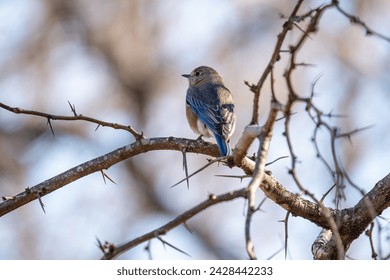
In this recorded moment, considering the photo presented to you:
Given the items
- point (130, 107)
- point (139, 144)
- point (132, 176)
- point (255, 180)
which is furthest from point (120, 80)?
point (255, 180)

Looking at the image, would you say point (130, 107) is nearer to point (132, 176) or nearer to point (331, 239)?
point (132, 176)

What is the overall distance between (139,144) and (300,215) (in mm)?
1115

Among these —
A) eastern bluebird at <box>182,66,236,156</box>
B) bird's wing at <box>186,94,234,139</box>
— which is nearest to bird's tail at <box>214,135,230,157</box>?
eastern bluebird at <box>182,66,236,156</box>

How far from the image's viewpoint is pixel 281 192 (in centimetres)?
514

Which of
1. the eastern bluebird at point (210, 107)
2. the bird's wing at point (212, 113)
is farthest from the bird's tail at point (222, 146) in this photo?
the bird's wing at point (212, 113)

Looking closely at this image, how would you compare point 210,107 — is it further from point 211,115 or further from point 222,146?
point 222,146

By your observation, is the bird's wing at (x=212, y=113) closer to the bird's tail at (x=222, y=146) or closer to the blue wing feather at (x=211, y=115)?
the blue wing feather at (x=211, y=115)

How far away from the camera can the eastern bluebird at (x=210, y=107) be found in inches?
294

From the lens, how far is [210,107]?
8.13 metres

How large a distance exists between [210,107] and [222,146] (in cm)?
154

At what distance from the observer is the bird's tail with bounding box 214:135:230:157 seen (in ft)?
20.3

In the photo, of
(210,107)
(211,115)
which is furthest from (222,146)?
(210,107)

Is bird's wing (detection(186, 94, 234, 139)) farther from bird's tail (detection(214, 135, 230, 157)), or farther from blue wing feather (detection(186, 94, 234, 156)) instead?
bird's tail (detection(214, 135, 230, 157))

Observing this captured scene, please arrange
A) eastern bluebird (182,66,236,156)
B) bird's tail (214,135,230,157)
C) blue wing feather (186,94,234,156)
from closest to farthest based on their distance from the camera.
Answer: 1. bird's tail (214,135,230,157)
2. blue wing feather (186,94,234,156)
3. eastern bluebird (182,66,236,156)
